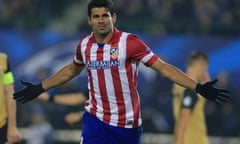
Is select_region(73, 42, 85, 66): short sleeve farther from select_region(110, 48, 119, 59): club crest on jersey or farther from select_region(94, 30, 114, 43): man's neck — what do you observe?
select_region(110, 48, 119, 59): club crest on jersey

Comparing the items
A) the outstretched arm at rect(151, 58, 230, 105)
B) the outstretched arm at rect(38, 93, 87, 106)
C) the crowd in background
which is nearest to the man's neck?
the outstretched arm at rect(151, 58, 230, 105)

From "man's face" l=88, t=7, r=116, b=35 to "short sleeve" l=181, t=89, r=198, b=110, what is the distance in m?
1.83

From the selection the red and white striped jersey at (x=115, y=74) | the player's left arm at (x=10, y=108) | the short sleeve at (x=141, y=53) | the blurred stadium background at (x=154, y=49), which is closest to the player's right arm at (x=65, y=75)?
the red and white striped jersey at (x=115, y=74)

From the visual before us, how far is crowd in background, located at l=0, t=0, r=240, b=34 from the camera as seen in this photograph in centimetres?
1781

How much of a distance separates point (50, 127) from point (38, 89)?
28.6ft

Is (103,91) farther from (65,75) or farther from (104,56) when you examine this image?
(65,75)

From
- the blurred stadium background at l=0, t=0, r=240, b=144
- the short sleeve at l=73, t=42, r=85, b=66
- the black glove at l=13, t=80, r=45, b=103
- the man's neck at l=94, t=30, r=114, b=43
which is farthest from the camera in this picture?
the blurred stadium background at l=0, t=0, r=240, b=144

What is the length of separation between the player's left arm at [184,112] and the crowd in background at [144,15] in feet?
27.1

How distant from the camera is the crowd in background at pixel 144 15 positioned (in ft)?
58.4

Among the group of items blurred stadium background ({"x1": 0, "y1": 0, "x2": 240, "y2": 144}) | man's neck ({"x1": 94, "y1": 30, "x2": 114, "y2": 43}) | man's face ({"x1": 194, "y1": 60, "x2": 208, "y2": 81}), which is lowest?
blurred stadium background ({"x1": 0, "y1": 0, "x2": 240, "y2": 144})

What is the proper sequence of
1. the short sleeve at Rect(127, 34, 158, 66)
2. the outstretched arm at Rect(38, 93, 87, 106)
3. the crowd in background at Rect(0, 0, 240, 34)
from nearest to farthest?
1. the short sleeve at Rect(127, 34, 158, 66)
2. the outstretched arm at Rect(38, 93, 87, 106)
3. the crowd in background at Rect(0, 0, 240, 34)

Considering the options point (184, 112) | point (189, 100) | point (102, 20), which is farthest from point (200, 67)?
point (102, 20)

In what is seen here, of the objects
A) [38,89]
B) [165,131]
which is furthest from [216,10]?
[38,89]

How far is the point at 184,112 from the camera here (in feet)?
30.6
